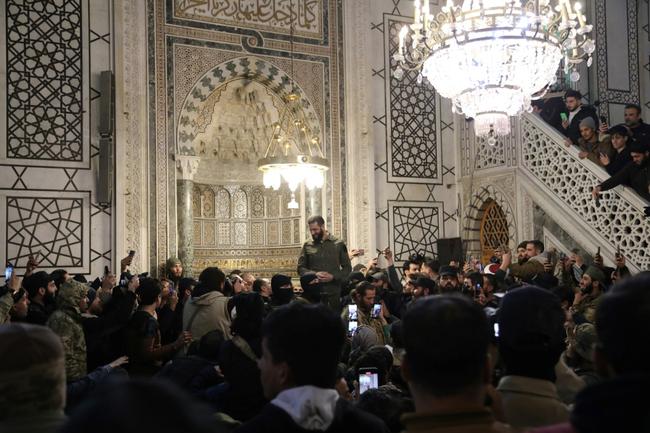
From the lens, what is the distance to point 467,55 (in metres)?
7.63

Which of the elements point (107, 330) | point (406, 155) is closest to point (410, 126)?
point (406, 155)

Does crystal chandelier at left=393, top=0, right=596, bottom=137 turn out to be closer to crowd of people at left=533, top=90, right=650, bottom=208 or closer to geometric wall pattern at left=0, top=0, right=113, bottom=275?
crowd of people at left=533, top=90, right=650, bottom=208

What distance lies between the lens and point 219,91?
12.2m

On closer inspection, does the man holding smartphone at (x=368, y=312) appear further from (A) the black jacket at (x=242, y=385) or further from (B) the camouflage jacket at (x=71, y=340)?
(A) the black jacket at (x=242, y=385)

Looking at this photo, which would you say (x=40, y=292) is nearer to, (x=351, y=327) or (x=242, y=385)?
(x=351, y=327)

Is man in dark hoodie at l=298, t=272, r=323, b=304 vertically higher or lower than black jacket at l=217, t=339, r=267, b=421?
higher

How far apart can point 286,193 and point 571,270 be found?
5066mm

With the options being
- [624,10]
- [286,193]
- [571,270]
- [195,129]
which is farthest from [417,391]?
[624,10]

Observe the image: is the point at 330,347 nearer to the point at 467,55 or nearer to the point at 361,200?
the point at 467,55

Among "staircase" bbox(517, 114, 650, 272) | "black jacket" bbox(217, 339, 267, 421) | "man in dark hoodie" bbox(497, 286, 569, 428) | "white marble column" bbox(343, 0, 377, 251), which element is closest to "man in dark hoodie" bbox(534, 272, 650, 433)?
"man in dark hoodie" bbox(497, 286, 569, 428)

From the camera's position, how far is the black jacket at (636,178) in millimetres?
9758

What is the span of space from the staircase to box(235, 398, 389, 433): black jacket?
27.8 feet

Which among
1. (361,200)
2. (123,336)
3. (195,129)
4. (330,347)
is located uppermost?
(195,129)

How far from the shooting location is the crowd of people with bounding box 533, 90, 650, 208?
9.77 meters
